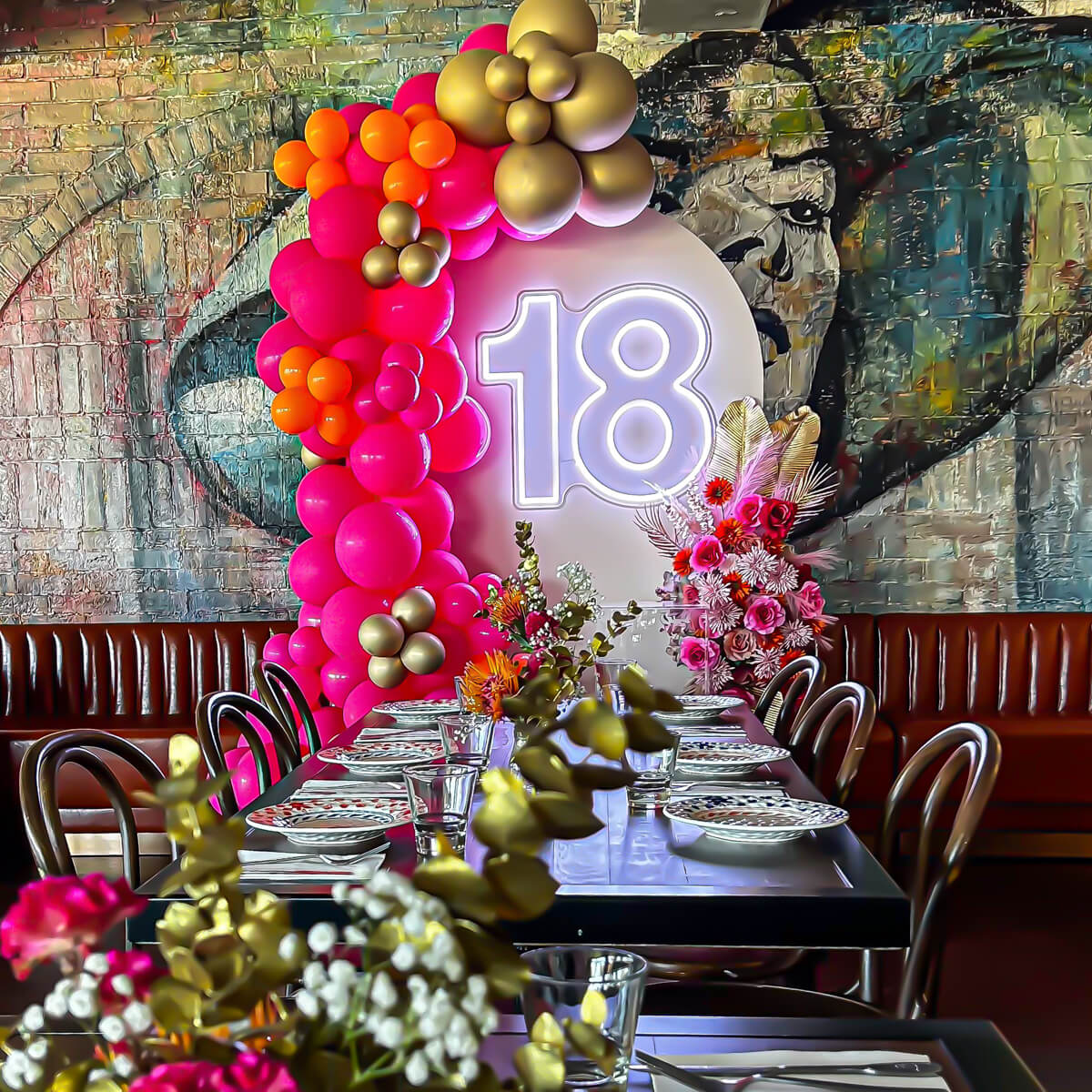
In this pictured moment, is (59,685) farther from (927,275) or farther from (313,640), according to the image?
(927,275)

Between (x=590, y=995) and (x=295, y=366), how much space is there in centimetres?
334

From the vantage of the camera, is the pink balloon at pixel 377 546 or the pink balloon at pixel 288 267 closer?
the pink balloon at pixel 377 546

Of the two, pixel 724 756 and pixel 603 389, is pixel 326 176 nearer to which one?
pixel 603 389

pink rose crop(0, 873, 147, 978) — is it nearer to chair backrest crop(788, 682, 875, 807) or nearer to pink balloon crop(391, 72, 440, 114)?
chair backrest crop(788, 682, 875, 807)

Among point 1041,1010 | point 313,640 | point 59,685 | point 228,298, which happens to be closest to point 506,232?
point 228,298

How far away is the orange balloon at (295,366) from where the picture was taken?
369 cm

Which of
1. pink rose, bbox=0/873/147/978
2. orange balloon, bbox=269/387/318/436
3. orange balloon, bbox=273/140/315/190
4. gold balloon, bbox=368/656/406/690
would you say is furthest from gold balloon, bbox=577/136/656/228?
pink rose, bbox=0/873/147/978

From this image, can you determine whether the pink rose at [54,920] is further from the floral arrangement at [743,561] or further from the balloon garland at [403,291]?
the balloon garland at [403,291]

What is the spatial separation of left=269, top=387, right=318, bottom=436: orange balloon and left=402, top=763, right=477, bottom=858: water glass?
2.59 metres

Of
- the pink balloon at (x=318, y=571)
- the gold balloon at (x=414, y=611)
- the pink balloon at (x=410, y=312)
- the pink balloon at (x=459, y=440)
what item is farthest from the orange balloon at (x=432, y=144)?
the gold balloon at (x=414, y=611)

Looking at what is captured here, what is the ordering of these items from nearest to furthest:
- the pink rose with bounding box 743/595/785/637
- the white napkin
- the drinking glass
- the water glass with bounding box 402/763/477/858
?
1. the drinking glass
2. the white napkin
3. the water glass with bounding box 402/763/477/858
4. the pink rose with bounding box 743/595/785/637

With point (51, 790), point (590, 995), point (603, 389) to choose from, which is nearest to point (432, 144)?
point (603, 389)

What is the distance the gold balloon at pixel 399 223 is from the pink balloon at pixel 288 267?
21 cm

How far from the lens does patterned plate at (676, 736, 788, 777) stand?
6.24ft
